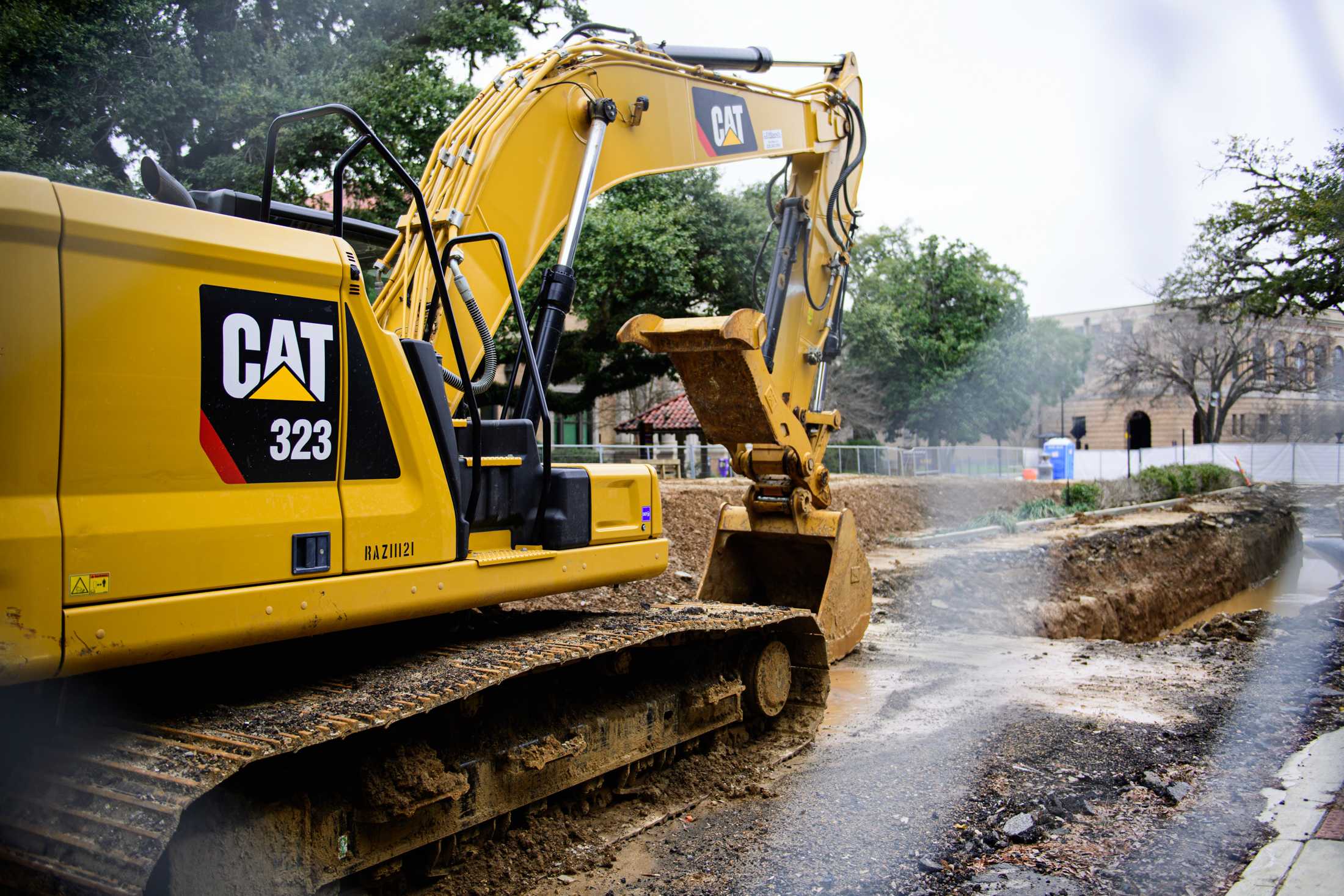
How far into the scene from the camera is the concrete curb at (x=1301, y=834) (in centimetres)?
384

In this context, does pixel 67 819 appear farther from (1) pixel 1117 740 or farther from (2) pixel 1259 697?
(2) pixel 1259 697

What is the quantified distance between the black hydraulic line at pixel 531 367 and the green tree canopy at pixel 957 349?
31.7 metres

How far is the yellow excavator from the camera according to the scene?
2768 millimetres

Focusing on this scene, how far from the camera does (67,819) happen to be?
2846 millimetres

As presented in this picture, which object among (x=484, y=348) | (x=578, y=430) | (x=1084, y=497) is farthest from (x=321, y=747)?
(x=578, y=430)

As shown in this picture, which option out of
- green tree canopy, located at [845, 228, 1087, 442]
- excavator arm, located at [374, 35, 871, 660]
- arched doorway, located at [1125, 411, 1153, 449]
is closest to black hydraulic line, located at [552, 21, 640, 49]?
excavator arm, located at [374, 35, 871, 660]

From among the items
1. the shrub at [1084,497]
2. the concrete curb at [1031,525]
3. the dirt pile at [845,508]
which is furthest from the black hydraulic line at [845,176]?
the shrub at [1084,497]

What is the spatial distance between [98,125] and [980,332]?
3105cm

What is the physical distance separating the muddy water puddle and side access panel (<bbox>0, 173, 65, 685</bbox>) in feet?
44.1

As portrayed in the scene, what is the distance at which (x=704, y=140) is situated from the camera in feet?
22.4

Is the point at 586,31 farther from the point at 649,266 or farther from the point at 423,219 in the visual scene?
the point at 649,266

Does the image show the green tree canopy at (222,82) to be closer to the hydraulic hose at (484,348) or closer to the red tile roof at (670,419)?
the hydraulic hose at (484,348)

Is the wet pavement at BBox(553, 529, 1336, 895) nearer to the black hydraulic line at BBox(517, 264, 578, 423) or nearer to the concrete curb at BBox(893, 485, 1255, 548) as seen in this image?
the black hydraulic line at BBox(517, 264, 578, 423)

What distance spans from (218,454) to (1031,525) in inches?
677
